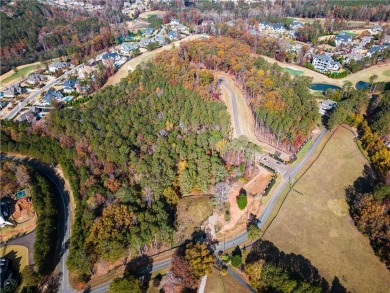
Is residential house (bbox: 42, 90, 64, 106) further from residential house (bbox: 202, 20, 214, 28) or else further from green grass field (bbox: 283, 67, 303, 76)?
residential house (bbox: 202, 20, 214, 28)

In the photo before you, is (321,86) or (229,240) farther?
(321,86)

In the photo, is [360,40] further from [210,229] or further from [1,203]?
[1,203]

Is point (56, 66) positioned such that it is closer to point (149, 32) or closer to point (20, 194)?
point (149, 32)

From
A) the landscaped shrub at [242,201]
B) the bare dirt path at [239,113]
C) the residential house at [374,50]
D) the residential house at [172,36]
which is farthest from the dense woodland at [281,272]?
the residential house at [172,36]

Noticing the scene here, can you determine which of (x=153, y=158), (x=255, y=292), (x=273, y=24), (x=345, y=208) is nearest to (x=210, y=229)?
(x=255, y=292)

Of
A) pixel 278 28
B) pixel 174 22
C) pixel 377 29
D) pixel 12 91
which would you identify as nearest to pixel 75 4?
pixel 174 22

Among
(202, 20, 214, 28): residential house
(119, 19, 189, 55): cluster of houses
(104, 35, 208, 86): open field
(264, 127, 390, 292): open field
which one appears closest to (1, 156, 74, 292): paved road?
(264, 127, 390, 292): open field
